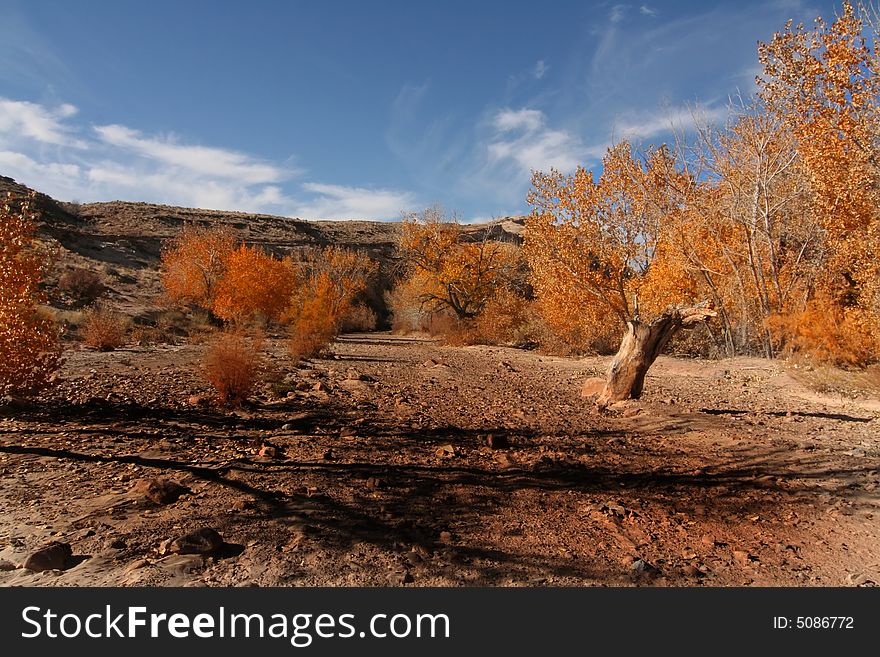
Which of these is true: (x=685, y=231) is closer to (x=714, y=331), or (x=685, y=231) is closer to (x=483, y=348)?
(x=714, y=331)

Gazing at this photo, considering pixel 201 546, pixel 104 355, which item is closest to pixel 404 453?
pixel 201 546

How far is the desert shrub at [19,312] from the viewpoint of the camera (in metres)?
7.80

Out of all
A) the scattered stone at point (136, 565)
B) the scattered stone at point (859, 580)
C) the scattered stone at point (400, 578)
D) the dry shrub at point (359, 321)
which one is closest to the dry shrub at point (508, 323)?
the dry shrub at point (359, 321)

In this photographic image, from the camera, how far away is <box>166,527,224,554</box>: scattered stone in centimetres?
389

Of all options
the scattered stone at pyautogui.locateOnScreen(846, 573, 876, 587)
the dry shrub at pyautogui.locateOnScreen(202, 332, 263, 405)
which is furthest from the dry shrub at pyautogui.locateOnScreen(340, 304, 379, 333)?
the scattered stone at pyautogui.locateOnScreen(846, 573, 876, 587)

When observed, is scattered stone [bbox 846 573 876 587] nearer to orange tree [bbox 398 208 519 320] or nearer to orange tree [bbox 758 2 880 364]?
orange tree [bbox 758 2 880 364]

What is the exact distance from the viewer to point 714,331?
1909cm

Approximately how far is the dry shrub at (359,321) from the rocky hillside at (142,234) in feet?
20.8

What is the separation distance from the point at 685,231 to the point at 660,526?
47.6 feet

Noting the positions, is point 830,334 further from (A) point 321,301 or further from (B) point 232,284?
(B) point 232,284

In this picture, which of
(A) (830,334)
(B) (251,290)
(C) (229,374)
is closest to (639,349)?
(C) (229,374)

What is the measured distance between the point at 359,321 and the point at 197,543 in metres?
38.1

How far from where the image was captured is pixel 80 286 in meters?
25.3

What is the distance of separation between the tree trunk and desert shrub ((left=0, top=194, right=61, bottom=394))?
9.18m
